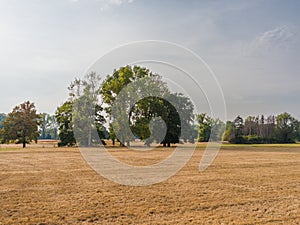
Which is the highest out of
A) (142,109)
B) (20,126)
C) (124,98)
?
(124,98)

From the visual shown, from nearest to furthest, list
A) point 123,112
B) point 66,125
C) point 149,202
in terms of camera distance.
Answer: point 149,202 → point 123,112 → point 66,125

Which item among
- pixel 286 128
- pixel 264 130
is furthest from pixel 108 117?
pixel 264 130

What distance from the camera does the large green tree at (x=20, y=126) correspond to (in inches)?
2185

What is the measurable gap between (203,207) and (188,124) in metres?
43.3

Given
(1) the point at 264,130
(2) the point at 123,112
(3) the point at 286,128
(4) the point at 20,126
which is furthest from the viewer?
(1) the point at 264,130

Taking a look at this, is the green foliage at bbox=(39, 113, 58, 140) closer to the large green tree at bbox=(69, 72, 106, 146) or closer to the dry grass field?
the large green tree at bbox=(69, 72, 106, 146)

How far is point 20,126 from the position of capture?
56094mm

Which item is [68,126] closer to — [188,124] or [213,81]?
[188,124]

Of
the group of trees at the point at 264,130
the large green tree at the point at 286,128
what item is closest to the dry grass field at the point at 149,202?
the group of trees at the point at 264,130

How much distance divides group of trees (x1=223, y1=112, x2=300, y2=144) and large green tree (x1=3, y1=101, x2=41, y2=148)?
6267cm

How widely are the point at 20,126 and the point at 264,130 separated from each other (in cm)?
10269

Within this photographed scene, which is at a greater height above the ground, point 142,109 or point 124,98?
point 124,98

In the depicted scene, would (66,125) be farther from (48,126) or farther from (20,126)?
(48,126)

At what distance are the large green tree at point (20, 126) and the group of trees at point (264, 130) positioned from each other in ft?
206
